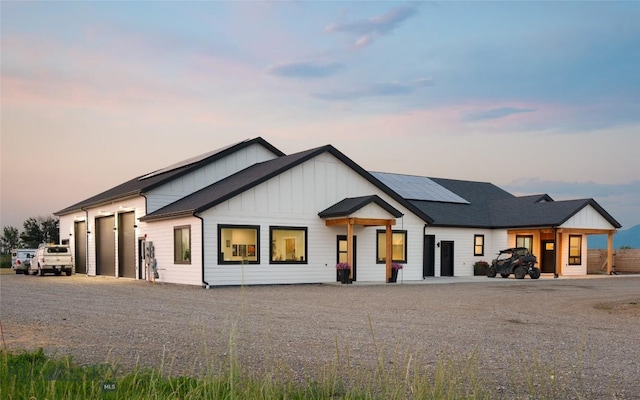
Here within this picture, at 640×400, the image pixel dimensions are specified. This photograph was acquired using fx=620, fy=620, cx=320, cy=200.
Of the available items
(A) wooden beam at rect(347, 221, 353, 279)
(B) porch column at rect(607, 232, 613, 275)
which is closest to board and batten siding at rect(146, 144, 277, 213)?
(A) wooden beam at rect(347, 221, 353, 279)

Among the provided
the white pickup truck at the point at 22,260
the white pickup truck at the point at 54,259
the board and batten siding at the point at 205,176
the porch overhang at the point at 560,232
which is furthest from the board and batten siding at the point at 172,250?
the porch overhang at the point at 560,232

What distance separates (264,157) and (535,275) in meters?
15.7

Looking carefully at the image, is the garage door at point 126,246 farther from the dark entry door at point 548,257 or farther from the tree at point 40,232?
the tree at point 40,232

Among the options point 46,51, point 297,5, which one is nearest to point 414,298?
point 297,5

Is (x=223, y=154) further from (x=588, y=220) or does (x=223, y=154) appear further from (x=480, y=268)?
(x=588, y=220)

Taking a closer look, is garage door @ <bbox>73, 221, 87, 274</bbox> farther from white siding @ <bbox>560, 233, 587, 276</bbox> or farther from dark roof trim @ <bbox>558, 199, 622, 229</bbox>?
dark roof trim @ <bbox>558, 199, 622, 229</bbox>

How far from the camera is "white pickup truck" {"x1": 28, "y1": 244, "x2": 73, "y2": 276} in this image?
3591cm

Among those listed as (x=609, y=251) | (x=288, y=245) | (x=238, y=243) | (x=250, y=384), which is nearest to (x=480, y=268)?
(x=609, y=251)

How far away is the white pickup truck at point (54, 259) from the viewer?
3591 centimetres

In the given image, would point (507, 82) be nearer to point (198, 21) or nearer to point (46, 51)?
point (198, 21)

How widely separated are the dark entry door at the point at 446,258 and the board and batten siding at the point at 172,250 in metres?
15.4

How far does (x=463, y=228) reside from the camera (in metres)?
35.6

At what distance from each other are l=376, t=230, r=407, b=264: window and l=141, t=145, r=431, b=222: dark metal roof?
57.8 inches

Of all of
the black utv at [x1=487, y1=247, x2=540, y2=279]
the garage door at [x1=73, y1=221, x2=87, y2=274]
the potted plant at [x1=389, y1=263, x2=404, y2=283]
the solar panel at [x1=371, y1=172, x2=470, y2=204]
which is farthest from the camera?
the garage door at [x1=73, y1=221, x2=87, y2=274]
